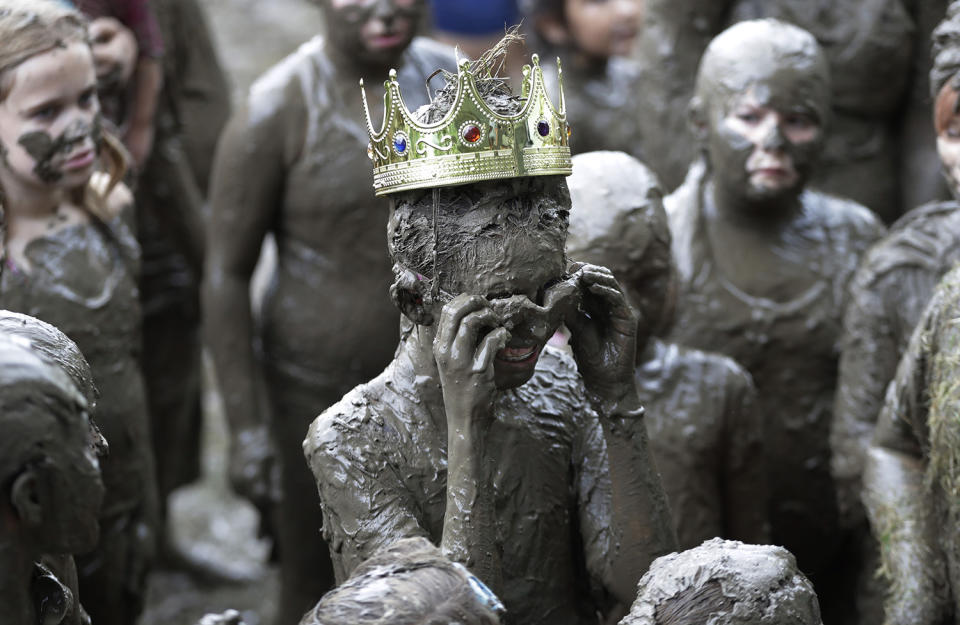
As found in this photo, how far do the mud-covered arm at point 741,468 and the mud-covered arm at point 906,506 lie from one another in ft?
1.43

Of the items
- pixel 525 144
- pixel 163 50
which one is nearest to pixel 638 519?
pixel 525 144

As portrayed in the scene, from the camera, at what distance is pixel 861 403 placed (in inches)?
189

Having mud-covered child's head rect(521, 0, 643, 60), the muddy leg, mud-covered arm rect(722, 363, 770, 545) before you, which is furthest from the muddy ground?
mud-covered arm rect(722, 363, 770, 545)

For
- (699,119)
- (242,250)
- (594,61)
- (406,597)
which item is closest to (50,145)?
(242,250)

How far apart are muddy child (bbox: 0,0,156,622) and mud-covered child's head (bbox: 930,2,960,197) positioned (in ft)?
8.40

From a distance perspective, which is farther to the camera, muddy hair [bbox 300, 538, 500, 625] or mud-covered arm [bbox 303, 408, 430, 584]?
mud-covered arm [bbox 303, 408, 430, 584]

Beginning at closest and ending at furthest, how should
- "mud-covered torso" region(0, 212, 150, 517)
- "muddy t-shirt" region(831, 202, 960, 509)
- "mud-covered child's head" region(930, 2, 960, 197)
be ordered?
"mud-covered child's head" region(930, 2, 960, 197)
"mud-covered torso" region(0, 212, 150, 517)
"muddy t-shirt" region(831, 202, 960, 509)

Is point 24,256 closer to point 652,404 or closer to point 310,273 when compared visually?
point 310,273

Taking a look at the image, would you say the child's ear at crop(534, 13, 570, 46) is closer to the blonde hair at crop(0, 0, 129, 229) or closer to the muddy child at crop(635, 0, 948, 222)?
the muddy child at crop(635, 0, 948, 222)

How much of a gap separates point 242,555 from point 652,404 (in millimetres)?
3955

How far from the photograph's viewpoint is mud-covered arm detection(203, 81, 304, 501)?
546 centimetres

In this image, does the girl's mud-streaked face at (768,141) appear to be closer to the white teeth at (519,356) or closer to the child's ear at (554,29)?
the white teeth at (519,356)

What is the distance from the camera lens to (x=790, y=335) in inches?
206

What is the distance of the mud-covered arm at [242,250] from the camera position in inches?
215
